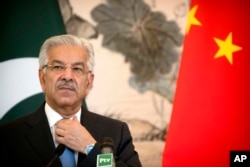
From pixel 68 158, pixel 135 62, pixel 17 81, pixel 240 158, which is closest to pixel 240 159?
pixel 240 158

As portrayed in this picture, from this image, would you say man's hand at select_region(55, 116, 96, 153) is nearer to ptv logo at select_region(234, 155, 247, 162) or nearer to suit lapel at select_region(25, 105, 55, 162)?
suit lapel at select_region(25, 105, 55, 162)

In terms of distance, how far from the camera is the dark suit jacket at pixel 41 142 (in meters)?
1.64

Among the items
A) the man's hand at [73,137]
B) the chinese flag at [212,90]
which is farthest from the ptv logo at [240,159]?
the man's hand at [73,137]

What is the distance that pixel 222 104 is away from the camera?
2764mm

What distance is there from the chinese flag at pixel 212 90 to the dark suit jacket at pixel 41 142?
3.43 feet

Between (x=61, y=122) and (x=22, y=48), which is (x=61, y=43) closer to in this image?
(x=61, y=122)

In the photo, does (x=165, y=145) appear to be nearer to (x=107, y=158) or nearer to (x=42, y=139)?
(x=42, y=139)

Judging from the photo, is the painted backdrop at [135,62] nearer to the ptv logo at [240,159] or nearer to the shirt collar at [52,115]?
the ptv logo at [240,159]

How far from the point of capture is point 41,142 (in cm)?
169

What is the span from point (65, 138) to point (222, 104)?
1.56 m

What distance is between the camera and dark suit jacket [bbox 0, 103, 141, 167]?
5.39 ft

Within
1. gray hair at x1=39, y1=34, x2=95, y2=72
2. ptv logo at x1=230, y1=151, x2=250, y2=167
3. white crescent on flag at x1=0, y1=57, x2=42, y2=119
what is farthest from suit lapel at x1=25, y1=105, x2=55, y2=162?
ptv logo at x1=230, y1=151, x2=250, y2=167

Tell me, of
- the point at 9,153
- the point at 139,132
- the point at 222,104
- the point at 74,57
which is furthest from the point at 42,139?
the point at 222,104

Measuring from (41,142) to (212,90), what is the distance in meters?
1.58
